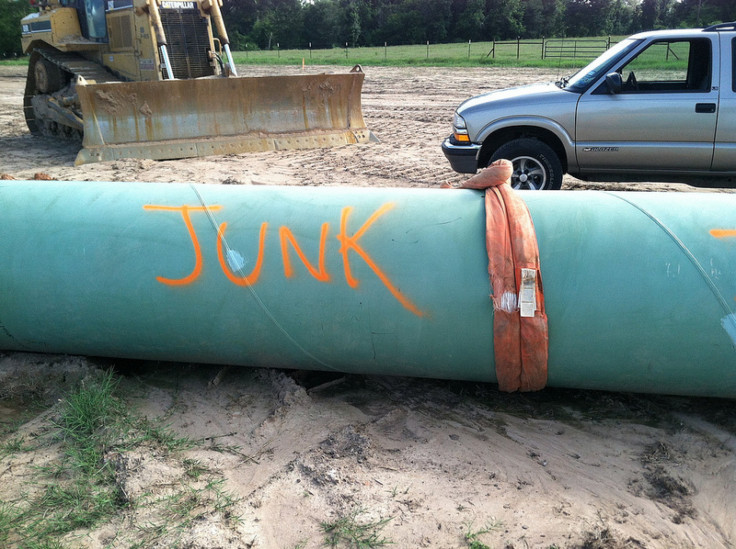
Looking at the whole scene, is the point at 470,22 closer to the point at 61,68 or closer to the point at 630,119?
the point at 61,68

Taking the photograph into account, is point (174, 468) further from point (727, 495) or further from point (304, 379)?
point (727, 495)

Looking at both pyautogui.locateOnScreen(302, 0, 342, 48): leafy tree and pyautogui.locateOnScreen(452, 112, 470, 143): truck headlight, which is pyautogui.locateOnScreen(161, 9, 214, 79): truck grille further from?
pyautogui.locateOnScreen(302, 0, 342, 48): leafy tree

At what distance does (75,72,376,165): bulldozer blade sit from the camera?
Answer: 9391 mm

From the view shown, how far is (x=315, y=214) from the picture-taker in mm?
3475

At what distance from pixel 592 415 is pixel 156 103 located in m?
8.19

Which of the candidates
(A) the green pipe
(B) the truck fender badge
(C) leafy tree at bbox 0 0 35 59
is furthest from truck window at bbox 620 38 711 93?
(C) leafy tree at bbox 0 0 35 59

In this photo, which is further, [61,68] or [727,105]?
[61,68]

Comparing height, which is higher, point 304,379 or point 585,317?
point 585,317

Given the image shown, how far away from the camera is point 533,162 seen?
22.2ft

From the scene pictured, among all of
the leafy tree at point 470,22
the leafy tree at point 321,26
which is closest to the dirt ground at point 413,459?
the leafy tree at point 470,22

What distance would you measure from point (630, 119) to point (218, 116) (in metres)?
6.18

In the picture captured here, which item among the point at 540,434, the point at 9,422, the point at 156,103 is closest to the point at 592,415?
the point at 540,434

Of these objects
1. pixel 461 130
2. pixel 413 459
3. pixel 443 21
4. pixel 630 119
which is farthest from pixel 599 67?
pixel 443 21

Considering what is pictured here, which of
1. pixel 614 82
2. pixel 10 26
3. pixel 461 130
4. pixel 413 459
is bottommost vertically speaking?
pixel 413 459
